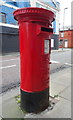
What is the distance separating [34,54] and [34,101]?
952mm

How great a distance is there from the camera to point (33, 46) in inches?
83.2

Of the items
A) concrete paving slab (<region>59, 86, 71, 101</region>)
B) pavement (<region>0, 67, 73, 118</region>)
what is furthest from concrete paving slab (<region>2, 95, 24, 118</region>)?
concrete paving slab (<region>59, 86, 71, 101</region>)

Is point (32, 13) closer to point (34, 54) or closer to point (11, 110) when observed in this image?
point (34, 54)

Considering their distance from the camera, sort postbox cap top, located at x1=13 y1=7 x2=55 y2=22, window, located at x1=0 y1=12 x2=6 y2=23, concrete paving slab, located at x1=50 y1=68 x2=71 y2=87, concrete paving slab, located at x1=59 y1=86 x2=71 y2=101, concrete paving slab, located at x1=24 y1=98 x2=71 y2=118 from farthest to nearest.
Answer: window, located at x1=0 y1=12 x2=6 y2=23 → concrete paving slab, located at x1=50 y1=68 x2=71 y2=87 → concrete paving slab, located at x1=59 y1=86 x2=71 y2=101 → concrete paving slab, located at x1=24 y1=98 x2=71 y2=118 → postbox cap top, located at x1=13 y1=7 x2=55 y2=22

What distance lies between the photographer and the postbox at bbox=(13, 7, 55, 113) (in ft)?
6.64

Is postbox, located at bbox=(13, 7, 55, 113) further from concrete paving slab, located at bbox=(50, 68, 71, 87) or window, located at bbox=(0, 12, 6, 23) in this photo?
window, located at bbox=(0, 12, 6, 23)

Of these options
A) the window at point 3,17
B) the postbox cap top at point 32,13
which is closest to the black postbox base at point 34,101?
the postbox cap top at point 32,13

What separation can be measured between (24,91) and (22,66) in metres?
0.51

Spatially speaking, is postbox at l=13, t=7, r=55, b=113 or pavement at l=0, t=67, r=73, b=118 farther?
pavement at l=0, t=67, r=73, b=118

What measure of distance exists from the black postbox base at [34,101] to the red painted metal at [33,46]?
10cm

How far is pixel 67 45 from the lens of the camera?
35.8 metres

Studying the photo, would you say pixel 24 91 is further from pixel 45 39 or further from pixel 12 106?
pixel 45 39

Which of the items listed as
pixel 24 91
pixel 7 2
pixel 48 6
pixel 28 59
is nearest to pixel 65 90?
pixel 24 91

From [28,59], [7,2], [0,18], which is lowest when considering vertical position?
[28,59]
